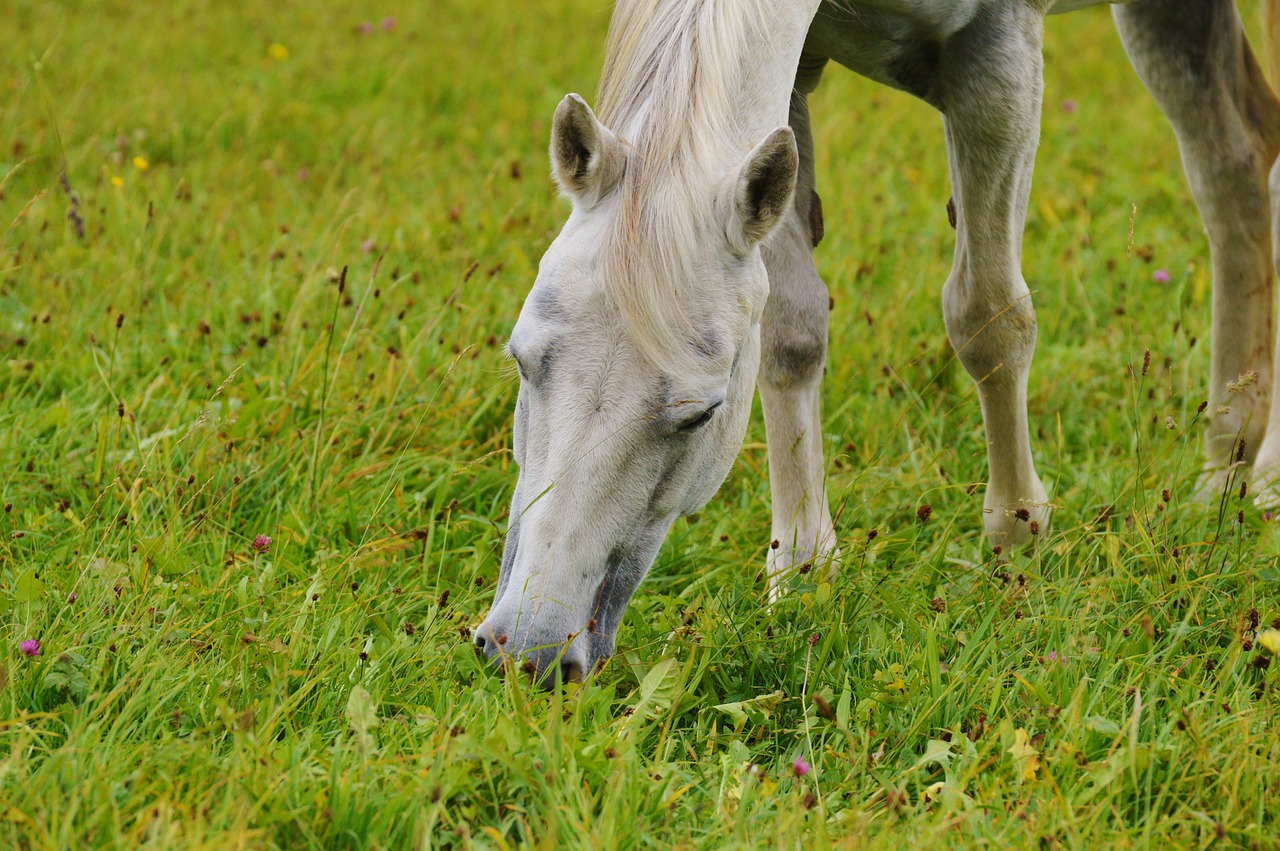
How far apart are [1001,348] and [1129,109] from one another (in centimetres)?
462

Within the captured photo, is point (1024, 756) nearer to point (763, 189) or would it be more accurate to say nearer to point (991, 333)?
point (763, 189)

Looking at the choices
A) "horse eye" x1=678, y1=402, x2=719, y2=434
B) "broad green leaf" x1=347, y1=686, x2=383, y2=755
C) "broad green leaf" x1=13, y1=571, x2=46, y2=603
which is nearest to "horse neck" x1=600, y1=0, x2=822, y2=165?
"horse eye" x1=678, y1=402, x2=719, y2=434

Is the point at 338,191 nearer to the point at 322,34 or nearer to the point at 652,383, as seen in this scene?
the point at 322,34

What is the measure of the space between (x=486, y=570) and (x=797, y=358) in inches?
38.4

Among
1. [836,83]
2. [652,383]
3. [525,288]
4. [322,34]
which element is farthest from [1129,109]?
[652,383]

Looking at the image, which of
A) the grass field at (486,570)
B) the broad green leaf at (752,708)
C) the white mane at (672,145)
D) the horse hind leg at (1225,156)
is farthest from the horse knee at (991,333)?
the broad green leaf at (752,708)

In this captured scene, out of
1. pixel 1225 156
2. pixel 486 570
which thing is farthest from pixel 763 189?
pixel 1225 156

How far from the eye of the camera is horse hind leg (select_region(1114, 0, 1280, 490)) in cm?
386

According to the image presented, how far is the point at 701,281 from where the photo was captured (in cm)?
223

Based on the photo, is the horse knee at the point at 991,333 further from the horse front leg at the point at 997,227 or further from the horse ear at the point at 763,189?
the horse ear at the point at 763,189

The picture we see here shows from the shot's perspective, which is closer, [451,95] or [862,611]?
[862,611]

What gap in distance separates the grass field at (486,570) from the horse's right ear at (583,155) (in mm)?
912

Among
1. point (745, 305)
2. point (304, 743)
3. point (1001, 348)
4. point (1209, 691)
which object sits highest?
point (745, 305)

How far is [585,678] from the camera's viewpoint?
221 cm
